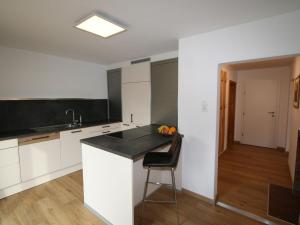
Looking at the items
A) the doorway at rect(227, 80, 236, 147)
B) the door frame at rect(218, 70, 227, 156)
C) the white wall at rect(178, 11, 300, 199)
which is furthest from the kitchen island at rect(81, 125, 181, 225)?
the doorway at rect(227, 80, 236, 147)

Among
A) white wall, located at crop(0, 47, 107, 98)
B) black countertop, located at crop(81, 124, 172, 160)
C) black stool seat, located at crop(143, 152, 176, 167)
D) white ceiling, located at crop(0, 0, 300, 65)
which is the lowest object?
black stool seat, located at crop(143, 152, 176, 167)

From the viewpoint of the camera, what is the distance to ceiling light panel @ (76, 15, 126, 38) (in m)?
1.78

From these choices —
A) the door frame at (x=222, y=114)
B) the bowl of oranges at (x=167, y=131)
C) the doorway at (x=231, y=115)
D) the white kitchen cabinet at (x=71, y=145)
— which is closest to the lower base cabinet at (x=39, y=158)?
the white kitchen cabinet at (x=71, y=145)

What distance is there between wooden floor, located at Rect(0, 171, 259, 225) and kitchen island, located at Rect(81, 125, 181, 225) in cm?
20

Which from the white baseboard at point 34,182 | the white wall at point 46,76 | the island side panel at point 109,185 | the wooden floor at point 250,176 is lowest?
the wooden floor at point 250,176

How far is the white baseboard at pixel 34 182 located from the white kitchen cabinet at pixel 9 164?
0.09 metres

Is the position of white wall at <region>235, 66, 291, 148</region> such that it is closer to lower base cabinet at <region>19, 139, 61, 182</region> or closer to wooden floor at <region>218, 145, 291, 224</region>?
wooden floor at <region>218, 145, 291, 224</region>

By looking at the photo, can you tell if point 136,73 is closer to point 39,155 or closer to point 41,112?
point 41,112

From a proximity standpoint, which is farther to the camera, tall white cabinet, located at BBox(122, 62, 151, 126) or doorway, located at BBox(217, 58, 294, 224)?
tall white cabinet, located at BBox(122, 62, 151, 126)

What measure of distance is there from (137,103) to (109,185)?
6.96ft

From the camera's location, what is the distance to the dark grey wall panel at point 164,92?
10.0 feet

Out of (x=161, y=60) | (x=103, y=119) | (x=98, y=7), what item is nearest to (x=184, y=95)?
(x=161, y=60)

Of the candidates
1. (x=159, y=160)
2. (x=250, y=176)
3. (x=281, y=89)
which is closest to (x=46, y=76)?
(x=159, y=160)

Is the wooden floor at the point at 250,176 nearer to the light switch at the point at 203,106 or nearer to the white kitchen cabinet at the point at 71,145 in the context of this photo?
the light switch at the point at 203,106
